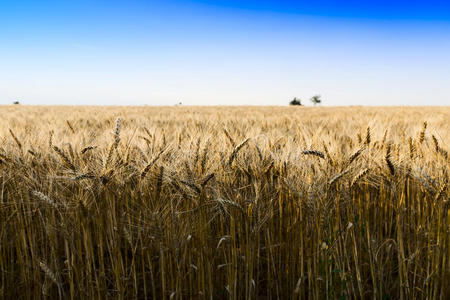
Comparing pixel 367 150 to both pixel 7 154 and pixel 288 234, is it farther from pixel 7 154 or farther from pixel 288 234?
pixel 7 154

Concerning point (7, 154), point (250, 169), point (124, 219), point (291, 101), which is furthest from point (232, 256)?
point (291, 101)

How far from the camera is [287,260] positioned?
1849 millimetres

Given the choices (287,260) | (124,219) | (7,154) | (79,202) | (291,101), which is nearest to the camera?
(79,202)

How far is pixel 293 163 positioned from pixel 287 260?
516mm

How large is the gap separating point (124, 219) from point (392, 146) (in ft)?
5.67

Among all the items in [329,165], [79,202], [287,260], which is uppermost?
[329,165]

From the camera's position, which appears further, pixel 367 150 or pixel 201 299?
pixel 367 150

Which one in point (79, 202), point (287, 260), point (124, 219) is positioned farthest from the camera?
point (124, 219)

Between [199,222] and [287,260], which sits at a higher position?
[199,222]

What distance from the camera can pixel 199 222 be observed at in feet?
5.54

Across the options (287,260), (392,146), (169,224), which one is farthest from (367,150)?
(169,224)

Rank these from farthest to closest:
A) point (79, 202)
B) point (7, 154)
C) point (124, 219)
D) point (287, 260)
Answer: point (7, 154)
point (124, 219)
point (287, 260)
point (79, 202)

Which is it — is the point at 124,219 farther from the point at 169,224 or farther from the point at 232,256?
the point at 232,256

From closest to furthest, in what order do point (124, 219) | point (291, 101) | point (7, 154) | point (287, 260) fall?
1. point (287, 260)
2. point (124, 219)
3. point (7, 154)
4. point (291, 101)
